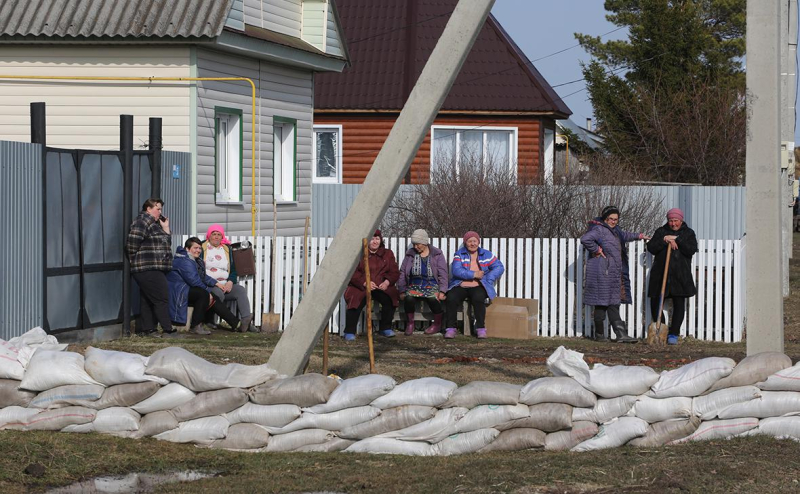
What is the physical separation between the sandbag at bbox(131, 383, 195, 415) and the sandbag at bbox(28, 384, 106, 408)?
40cm

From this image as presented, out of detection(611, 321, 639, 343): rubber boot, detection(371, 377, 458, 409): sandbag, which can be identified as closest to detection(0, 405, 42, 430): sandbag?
detection(371, 377, 458, 409): sandbag

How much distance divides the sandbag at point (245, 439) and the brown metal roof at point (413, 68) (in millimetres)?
21791

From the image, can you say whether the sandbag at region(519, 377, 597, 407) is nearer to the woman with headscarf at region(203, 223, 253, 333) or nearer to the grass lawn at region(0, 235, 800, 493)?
the grass lawn at region(0, 235, 800, 493)

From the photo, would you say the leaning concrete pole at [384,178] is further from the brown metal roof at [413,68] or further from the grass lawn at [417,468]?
the brown metal roof at [413,68]

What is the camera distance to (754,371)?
314 inches

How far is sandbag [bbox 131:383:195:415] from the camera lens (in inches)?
335

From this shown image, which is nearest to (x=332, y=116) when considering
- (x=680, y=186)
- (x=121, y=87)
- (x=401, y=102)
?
(x=401, y=102)

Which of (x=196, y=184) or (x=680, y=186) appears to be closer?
(x=196, y=184)

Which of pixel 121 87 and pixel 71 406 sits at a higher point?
pixel 121 87

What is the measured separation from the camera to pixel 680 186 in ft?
91.6

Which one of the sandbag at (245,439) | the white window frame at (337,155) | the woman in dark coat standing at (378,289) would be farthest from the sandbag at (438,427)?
the white window frame at (337,155)

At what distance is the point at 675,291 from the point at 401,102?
15346mm

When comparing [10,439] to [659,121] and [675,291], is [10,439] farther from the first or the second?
[659,121]

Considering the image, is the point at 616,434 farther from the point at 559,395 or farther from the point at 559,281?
the point at 559,281
